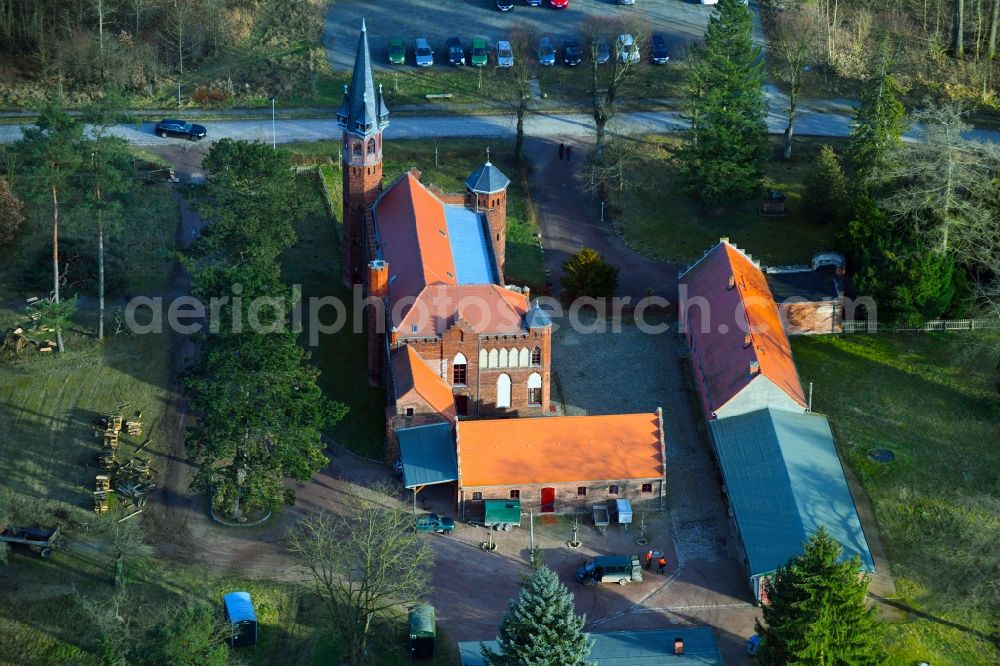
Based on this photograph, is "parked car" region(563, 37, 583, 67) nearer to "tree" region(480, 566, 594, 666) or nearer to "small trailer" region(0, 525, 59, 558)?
"small trailer" region(0, 525, 59, 558)

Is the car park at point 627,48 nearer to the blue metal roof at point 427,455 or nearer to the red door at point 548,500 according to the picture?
the blue metal roof at point 427,455

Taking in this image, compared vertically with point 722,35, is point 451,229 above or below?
below

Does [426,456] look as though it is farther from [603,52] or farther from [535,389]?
[603,52]

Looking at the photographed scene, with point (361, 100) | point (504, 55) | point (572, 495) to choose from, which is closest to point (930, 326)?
point (572, 495)

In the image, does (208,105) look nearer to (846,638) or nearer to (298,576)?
(298,576)

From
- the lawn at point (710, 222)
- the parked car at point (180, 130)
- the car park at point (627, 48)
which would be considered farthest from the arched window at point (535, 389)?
→ the parked car at point (180, 130)

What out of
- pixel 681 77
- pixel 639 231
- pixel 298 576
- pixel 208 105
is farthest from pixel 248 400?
pixel 681 77
